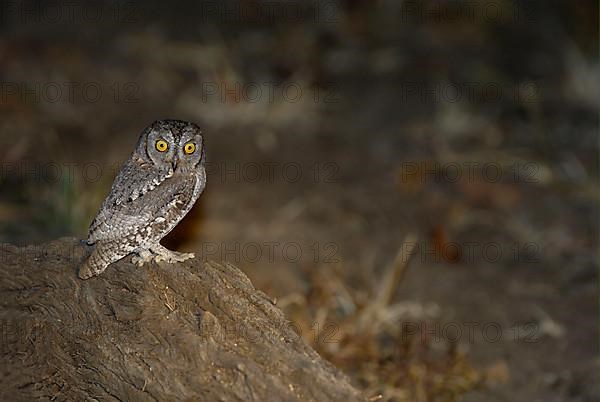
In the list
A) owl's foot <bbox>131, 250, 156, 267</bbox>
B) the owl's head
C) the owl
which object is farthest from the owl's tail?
the owl's head

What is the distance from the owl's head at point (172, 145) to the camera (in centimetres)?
359

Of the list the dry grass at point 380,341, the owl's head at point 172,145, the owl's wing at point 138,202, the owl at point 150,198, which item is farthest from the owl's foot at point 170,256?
the dry grass at point 380,341

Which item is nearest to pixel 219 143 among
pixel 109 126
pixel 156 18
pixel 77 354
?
pixel 109 126

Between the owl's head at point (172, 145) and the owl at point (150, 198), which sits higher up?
the owl's head at point (172, 145)

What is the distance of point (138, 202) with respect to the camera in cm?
359

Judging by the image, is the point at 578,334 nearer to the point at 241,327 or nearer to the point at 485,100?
the point at 241,327

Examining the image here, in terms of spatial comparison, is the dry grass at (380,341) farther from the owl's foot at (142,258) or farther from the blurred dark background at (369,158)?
the owl's foot at (142,258)

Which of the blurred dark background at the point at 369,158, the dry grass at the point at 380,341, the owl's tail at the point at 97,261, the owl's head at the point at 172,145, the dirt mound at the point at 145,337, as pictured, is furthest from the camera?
the blurred dark background at the point at 369,158

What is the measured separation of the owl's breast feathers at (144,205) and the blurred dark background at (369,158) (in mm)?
2108

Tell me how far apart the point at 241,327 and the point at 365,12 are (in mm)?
9507

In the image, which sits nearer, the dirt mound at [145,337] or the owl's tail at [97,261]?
the dirt mound at [145,337]

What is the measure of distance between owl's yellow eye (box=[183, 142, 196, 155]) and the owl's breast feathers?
12 centimetres

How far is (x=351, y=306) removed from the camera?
6023 millimetres

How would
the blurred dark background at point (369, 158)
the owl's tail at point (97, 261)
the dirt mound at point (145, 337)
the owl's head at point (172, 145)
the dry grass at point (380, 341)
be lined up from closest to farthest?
the dirt mound at point (145, 337) < the owl's tail at point (97, 261) < the owl's head at point (172, 145) < the dry grass at point (380, 341) < the blurred dark background at point (369, 158)
